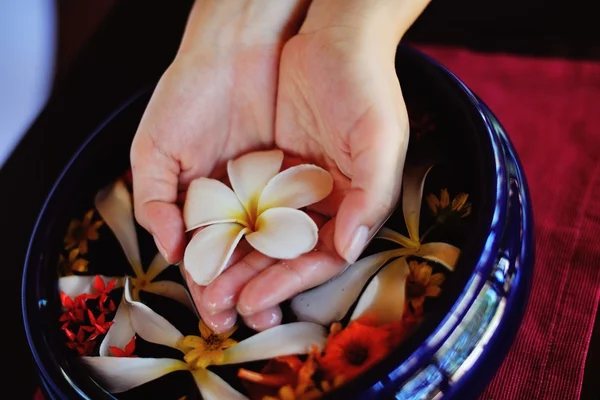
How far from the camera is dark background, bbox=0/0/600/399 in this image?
2.16 ft

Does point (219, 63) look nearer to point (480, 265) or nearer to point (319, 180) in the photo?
point (319, 180)

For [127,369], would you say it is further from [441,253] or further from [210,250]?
[441,253]

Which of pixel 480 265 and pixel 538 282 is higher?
pixel 480 265

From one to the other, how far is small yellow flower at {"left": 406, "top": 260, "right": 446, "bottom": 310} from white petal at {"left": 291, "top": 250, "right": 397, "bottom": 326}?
0.02 meters

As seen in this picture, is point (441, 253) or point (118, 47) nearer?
point (441, 253)

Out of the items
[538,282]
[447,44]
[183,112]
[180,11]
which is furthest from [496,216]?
[180,11]

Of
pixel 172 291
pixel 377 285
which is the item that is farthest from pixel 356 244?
pixel 172 291

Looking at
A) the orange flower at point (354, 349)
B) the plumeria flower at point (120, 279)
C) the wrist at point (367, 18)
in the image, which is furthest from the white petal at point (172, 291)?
the wrist at point (367, 18)

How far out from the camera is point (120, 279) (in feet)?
1.51

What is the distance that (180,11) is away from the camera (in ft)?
2.64

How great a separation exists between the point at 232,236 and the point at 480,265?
0.16 meters

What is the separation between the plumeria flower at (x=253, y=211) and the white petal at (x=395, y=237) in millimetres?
46

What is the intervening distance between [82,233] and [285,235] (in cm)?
17

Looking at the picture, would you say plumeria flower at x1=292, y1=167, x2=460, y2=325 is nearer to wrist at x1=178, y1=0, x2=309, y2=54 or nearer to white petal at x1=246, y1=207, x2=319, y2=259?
white petal at x1=246, y1=207, x2=319, y2=259
